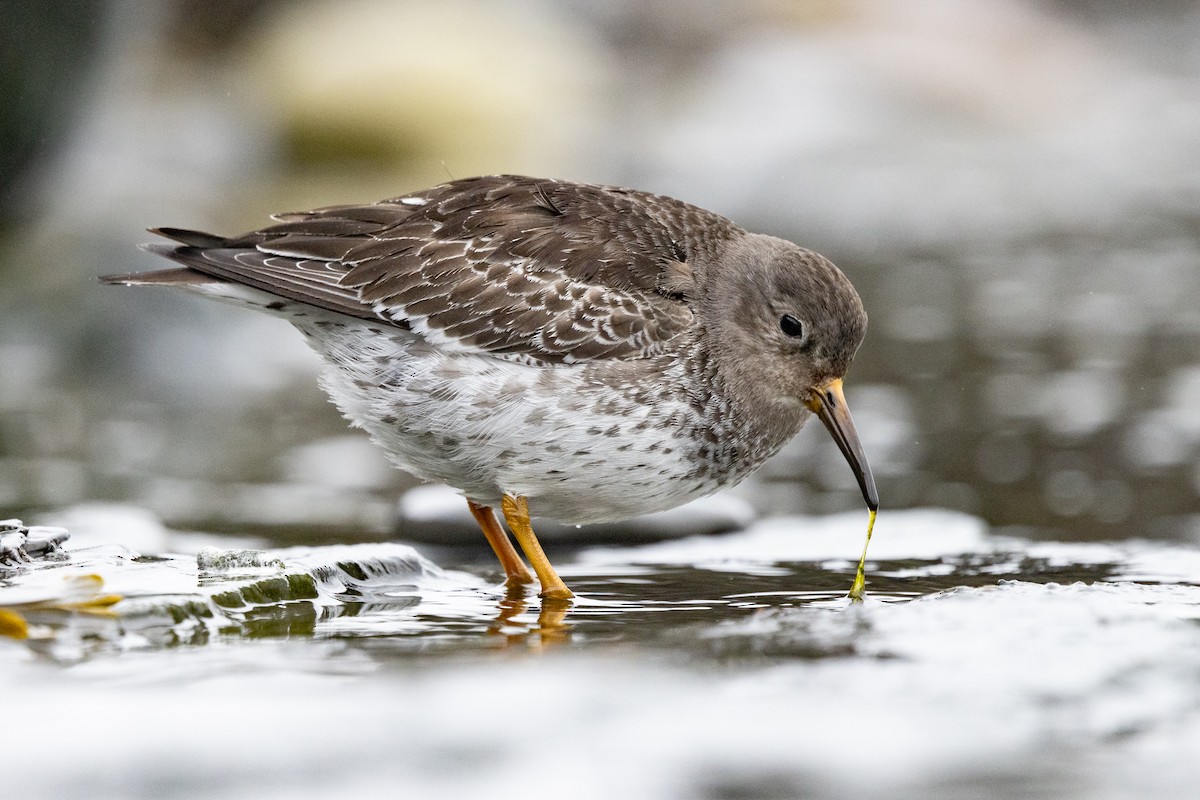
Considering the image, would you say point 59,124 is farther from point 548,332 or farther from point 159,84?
point 159,84

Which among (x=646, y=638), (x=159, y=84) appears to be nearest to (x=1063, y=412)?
(x=646, y=638)

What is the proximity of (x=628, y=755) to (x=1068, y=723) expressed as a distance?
105 cm

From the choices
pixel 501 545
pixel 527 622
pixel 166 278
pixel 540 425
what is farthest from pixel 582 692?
pixel 166 278

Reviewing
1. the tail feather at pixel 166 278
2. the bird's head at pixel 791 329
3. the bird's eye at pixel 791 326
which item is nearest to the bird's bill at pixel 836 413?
the bird's head at pixel 791 329

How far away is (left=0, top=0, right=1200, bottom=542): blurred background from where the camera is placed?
26.8 feet

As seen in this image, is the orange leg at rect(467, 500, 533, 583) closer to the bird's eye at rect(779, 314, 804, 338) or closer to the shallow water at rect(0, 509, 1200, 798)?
the shallow water at rect(0, 509, 1200, 798)

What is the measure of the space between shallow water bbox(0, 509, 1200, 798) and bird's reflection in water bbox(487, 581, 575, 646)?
2 centimetres

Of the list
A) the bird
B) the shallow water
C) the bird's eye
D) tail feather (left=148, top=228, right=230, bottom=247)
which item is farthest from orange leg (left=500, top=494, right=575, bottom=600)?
tail feather (left=148, top=228, right=230, bottom=247)

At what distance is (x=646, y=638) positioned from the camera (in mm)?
4281

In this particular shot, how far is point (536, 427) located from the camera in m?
5.49

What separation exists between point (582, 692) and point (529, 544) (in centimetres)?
213

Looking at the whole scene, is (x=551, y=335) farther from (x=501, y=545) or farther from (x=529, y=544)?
(x=501, y=545)

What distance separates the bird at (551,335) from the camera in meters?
5.54

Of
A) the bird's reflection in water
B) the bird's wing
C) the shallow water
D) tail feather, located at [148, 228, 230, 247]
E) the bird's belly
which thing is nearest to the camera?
the shallow water
